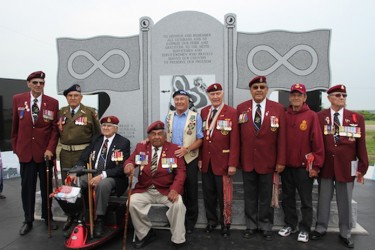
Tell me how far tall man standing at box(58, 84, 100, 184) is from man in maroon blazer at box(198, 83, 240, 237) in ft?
4.82

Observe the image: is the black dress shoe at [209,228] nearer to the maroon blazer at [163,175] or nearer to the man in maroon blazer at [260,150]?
the man in maroon blazer at [260,150]

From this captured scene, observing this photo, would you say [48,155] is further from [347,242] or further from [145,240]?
[347,242]

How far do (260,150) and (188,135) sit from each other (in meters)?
0.83

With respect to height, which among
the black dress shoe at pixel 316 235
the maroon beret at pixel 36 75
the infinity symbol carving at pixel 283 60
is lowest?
the black dress shoe at pixel 316 235

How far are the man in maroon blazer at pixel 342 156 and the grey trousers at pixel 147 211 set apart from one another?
1.54 m

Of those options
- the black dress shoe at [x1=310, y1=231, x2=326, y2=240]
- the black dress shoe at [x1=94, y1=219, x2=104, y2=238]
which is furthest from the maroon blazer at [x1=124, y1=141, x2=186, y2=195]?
the black dress shoe at [x1=310, y1=231, x2=326, y2=240]

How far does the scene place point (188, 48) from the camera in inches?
165

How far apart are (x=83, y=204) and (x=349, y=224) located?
2898 mm

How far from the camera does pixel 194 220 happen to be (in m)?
3.61

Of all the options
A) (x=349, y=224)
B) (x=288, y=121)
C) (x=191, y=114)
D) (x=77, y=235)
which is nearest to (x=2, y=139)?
(x=77, y=235)

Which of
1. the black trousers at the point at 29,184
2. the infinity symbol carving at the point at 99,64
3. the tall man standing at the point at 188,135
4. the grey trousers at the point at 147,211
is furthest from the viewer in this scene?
the infinity symbol carving at the point at 99,64

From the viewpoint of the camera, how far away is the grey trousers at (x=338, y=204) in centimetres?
325

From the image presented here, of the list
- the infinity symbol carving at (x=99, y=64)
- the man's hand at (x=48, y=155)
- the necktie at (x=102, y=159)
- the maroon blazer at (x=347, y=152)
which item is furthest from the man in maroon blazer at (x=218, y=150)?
the man's hand at (x=48, y=155)

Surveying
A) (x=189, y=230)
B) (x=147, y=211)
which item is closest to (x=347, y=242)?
(x=189, y=230)
